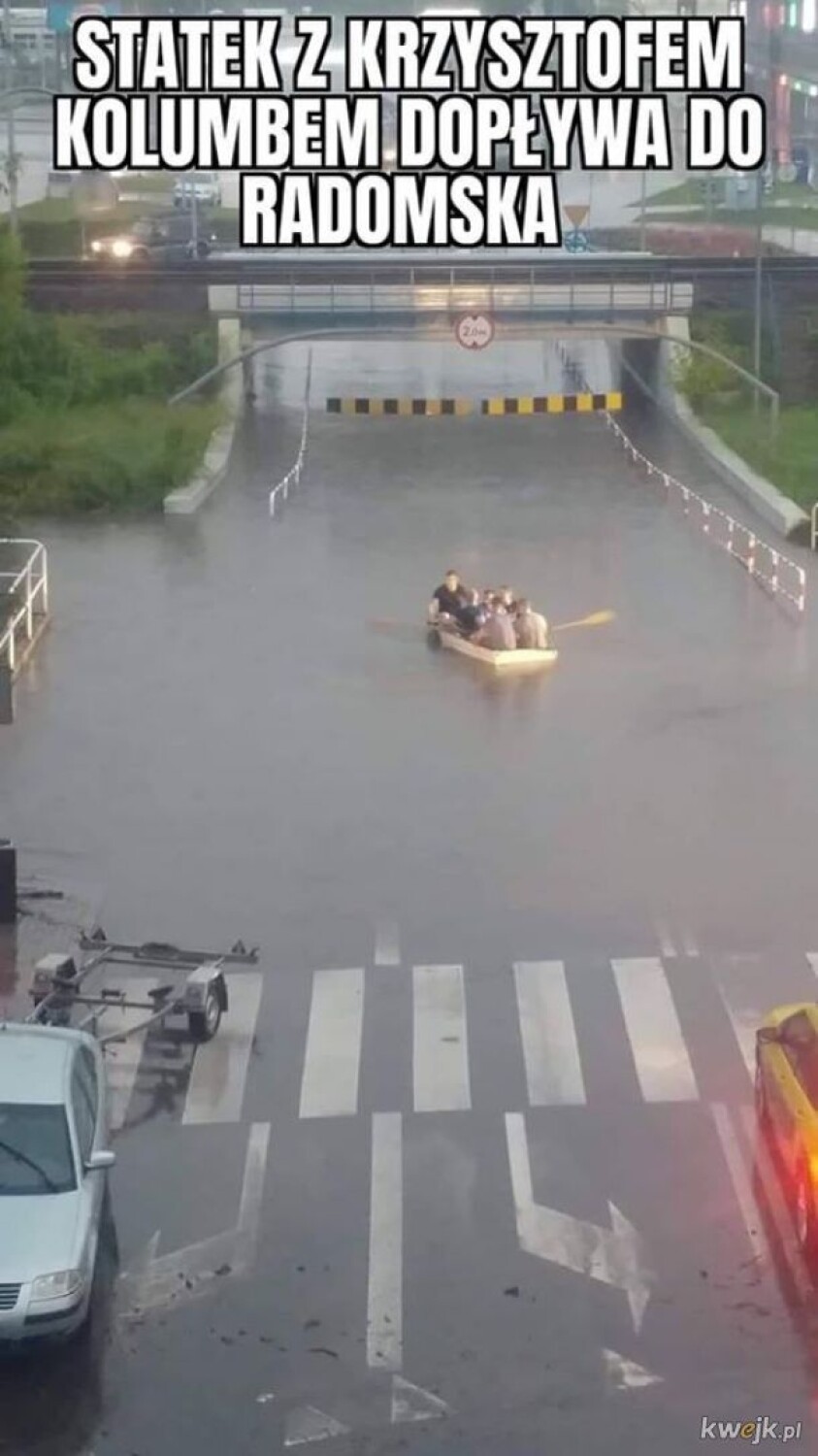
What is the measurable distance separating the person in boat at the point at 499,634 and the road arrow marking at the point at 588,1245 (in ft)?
47.6

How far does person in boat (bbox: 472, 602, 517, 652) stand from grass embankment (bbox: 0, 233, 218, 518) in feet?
36.7

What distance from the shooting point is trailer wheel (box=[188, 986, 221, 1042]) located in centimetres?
1605

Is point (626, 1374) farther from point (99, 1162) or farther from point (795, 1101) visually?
point (99, 1162)

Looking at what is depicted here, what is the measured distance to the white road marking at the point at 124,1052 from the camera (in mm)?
15010

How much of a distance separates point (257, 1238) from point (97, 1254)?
0.90m

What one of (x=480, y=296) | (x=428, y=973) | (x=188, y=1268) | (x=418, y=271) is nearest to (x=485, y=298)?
(x=480, y=296)

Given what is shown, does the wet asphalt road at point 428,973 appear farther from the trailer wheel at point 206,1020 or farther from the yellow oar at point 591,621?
the yellow oar at point 591,621

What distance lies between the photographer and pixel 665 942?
18.1 m

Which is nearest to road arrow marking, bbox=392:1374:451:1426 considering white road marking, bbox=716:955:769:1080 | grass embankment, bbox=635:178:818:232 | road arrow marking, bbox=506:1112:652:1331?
road arrow marking, bbox=506:1112:652:1331

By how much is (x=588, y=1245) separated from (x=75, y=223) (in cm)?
5719

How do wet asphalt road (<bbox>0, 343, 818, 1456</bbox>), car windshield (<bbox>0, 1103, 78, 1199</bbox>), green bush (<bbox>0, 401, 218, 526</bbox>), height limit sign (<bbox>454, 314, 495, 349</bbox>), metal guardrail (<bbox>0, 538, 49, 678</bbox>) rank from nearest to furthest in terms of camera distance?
wet asphalt road (<bbox>0, 343, 818, 1456</bbox>)
car windshield (<bbox>0, 1103, 78, 1199</bbox>)
metal guardrail (<bbox>0, 538, 49, 678</bbox>)
green bush (<bbox>0, 401, 218, 526</bbox>)
height limit sign (<bbox>454, 314, 495, 349</bbox>)

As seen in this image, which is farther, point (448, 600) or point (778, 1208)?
point (448, 600)

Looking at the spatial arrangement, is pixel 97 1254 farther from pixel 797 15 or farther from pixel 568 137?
pixel 797 15

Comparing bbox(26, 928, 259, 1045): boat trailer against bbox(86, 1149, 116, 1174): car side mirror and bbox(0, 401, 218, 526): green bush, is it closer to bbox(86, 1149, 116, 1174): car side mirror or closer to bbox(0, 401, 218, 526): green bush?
bbox(86, 1149, 116, 1174): car side mirror
